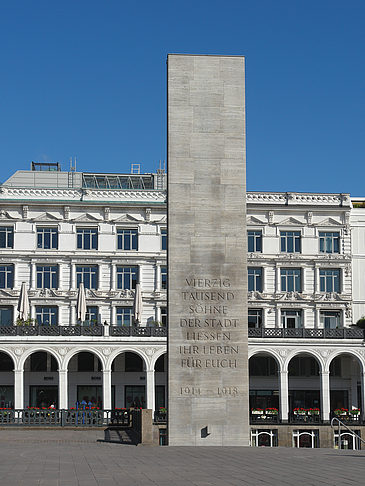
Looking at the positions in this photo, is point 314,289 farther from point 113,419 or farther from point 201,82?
point 201,82

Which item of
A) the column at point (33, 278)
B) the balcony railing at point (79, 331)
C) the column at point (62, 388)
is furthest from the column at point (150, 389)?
the column at point (33, 278)

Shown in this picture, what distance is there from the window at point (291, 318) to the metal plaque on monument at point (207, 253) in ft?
123

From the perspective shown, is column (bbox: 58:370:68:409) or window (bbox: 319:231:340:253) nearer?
column (bbox: 58:370:68:409)

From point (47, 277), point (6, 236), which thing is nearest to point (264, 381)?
point (47, 277)

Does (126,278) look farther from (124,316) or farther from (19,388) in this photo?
(19,388)

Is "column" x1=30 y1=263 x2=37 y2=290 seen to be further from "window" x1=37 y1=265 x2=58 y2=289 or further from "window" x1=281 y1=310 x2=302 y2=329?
"window" x1=281 y1=310 x2=302 y2=329

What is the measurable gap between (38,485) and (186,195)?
19.1 m

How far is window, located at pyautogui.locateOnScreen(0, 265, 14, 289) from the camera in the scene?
233ft

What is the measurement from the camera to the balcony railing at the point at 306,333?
66250 mm

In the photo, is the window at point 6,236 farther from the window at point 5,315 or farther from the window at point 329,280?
the window at point 329,280

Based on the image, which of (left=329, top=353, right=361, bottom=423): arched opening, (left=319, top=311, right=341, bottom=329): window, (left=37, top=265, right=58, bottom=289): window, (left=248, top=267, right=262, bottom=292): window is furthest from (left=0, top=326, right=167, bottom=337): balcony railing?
(left=329, top=353, right=361, bottom=423): arched opening

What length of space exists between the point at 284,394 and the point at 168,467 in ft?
140

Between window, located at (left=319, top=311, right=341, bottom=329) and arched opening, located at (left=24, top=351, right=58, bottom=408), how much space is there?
2333 centimetres

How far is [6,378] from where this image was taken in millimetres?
68875
